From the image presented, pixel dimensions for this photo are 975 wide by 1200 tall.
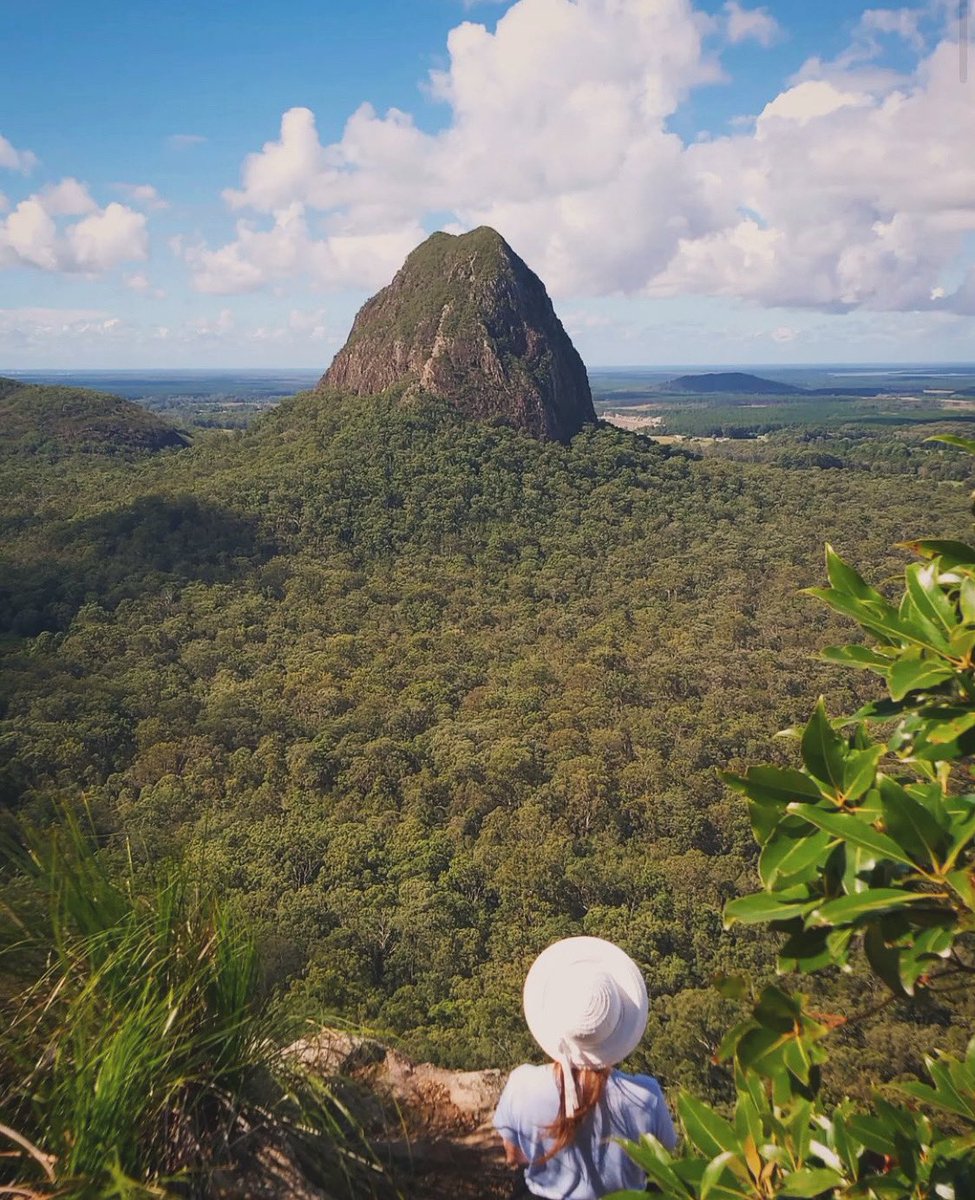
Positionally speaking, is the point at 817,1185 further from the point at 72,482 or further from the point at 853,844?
the point at 72,482

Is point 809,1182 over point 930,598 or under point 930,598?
under

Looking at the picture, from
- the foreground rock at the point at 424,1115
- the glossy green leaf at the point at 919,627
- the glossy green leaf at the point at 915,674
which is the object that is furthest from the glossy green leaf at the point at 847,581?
the foreground rock at the point at 424,1115

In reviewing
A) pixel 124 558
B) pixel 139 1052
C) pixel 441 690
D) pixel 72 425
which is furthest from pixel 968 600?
pixel 72 425

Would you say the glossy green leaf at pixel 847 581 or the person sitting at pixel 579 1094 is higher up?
the glossy green leaf at pixel 847 581

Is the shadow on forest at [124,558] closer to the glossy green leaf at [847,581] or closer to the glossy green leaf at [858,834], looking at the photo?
the glossy green leaf at [847,581]

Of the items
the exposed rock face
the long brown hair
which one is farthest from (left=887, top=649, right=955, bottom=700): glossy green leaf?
the exposed rock face

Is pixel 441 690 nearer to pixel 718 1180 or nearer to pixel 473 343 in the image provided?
pixel 718 1180
